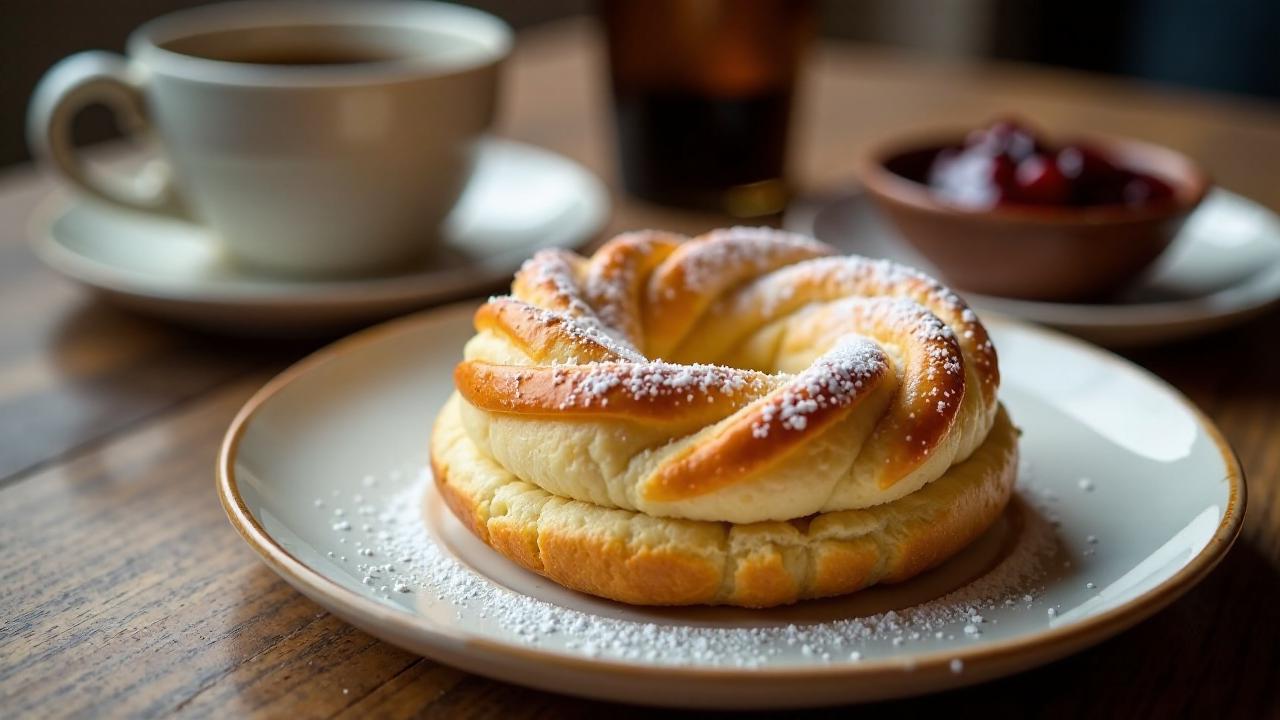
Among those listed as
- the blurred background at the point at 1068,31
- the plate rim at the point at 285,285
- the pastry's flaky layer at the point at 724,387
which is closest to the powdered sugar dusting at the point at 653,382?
the pastry's flaky layer at the point at 724,387

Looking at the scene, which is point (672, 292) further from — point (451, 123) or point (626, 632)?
point (451, 123)

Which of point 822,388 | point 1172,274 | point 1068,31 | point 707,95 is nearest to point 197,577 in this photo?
point 822,388

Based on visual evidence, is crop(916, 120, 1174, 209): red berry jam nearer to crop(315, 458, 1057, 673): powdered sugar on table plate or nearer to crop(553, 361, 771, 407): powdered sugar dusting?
crop(315, 458, 1057, 673): powdered sugar on table plate

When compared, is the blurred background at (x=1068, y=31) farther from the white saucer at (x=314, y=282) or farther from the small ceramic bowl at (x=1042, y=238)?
the small ceramic bowl at (x=1042, y=238)

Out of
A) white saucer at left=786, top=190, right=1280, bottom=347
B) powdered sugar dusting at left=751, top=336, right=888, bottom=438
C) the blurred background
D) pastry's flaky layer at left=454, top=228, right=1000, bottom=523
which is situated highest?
powdered sugar dusting at left=751, top=336, right=888, bottom=438

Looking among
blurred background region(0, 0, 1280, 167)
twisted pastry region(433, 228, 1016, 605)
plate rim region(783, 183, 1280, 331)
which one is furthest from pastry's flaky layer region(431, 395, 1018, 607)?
blurred background region(0, 0, 1280, 167)

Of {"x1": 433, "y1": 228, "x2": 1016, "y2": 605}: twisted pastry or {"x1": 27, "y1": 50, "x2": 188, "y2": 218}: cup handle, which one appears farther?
{"x1": 27, "y1": 50, "x2": 188, "y2": 218}: cup handle
